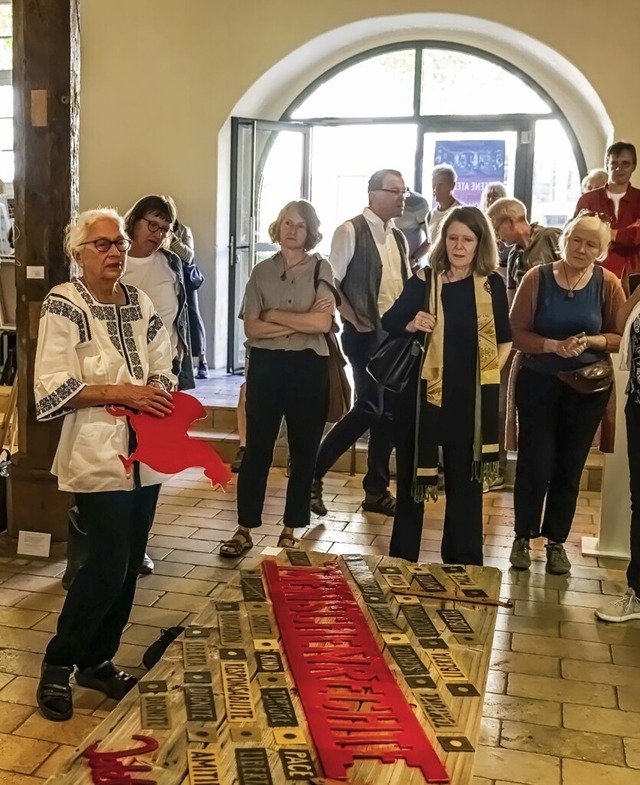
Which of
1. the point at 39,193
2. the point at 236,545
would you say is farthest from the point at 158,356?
the point at 39,193

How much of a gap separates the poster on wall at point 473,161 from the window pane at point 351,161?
285 millimetres

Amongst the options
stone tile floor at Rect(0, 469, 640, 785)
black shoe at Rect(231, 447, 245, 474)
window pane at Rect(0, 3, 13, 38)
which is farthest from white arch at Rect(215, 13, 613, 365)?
stone tile floor at Rect(0, 469, 640, 785)

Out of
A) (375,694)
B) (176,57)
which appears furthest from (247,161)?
(375,694)

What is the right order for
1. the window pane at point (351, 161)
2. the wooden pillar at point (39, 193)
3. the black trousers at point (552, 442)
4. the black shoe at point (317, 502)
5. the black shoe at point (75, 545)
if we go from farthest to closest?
the window pane at point (351, 161) → the black shoe at point (317, 502) → the wooden pillar at point (39, 193) → the black trousers at point (552, 442) → the black shoe at point (75, 545)

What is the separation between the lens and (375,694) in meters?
1.95

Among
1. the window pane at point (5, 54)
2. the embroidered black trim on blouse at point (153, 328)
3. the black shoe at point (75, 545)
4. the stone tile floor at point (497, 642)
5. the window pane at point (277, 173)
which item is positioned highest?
the window pane at point (5, 54)

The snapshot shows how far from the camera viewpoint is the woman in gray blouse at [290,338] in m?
3.61

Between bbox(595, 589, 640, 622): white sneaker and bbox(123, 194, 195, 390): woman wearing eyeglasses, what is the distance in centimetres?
188

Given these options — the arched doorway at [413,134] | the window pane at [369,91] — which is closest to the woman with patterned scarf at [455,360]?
the arched doorway at [413,134]

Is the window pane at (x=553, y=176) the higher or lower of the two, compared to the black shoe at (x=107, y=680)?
higher

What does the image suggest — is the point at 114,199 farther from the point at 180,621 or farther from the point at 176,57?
the point at 180,621

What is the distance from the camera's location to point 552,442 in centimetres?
365

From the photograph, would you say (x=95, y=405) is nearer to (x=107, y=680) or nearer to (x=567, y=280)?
(x=107, y=680)

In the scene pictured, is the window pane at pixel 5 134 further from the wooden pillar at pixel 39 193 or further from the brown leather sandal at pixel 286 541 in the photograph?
the brown leather sandal at pixel 286 541
